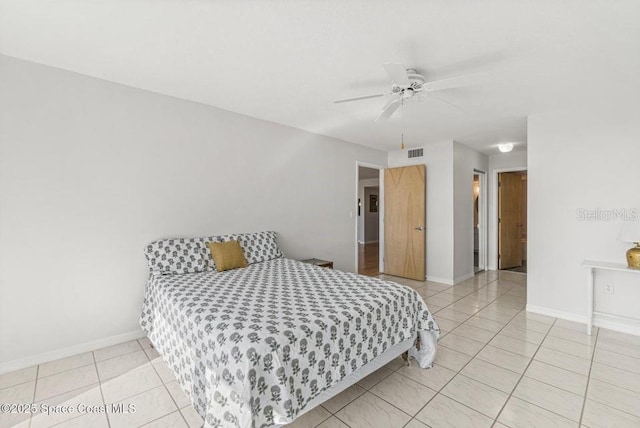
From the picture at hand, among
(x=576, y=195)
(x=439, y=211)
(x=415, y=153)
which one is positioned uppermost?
(x=415, y=153)

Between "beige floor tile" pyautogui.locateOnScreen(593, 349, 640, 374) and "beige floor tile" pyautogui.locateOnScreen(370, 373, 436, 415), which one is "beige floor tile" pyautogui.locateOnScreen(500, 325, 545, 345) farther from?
"beige floor tile" pyautogui.locateOnScreen(370, 373, 436, 415)

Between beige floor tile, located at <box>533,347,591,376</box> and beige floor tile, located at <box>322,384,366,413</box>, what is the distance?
1.65m

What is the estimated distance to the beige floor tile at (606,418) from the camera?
69.0 inches

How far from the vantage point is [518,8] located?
171cm

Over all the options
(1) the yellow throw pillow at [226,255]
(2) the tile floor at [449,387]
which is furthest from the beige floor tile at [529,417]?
(1) the yellow throw pillow at [226,255]

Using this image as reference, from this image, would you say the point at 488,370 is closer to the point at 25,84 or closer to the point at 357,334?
the point at 357,334

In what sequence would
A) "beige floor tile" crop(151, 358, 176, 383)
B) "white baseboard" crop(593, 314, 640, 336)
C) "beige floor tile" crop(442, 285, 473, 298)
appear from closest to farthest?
"beige floor tile" crop(151, 358, 176, 383) < "white baseboard" crop(593, 314, 640, 336) < "beige floor tile" crop(442, 285, 473, 298)

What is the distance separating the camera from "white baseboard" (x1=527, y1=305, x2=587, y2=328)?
331 centimetres

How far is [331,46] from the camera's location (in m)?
2.11

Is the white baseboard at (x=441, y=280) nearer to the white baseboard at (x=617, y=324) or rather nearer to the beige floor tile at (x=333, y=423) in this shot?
the white baseboard at (x=617, y=324)

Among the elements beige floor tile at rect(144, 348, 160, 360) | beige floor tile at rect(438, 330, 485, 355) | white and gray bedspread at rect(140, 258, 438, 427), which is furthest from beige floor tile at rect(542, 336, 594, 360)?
beige floor tile at rect(144, 348, 160, 360)

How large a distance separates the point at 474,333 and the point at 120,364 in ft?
10.9

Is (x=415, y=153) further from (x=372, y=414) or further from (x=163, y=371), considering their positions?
(x=163, y=371)

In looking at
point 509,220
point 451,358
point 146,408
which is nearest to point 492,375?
point 451,358
